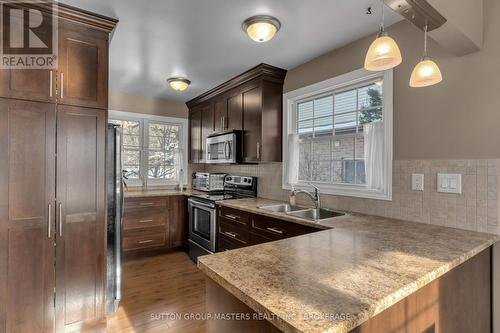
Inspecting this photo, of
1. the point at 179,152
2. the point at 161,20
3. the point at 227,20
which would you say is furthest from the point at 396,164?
the point at 179,152

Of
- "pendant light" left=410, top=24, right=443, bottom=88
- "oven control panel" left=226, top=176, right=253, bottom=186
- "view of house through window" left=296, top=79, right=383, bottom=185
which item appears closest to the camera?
"pendant light" left=410, top=24, right=443, bottom=88

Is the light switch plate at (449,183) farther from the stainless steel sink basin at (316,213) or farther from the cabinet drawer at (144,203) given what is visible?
the cabinet drawer at (144,203)

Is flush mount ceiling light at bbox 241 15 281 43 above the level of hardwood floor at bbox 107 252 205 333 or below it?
above

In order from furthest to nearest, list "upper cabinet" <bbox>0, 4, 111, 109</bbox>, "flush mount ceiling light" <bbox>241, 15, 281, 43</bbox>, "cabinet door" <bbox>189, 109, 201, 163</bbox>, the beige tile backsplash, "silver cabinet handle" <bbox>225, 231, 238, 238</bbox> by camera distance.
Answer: "cabinet door" <bbox>189, 109, 201, 163</bbox> < "silver cabinet handle" <bbox>225, 231, 238, 238</bbox> < "flush mount ceiling light" <bbox>241, 15, 281, 43</bbox> < "upper cabinet" <bbox>0, 4, 111, 109</bbox> < the beige tile backsplash

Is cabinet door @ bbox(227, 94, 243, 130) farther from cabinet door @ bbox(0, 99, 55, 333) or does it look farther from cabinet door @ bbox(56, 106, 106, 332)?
cabinet door @ bbox(0, 99, 55, 333)

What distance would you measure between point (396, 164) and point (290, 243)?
1.27m

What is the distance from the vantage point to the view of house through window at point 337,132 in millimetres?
2336

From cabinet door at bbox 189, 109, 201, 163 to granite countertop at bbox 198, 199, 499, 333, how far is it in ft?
10.5

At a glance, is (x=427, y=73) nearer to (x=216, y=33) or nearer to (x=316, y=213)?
(x=316, y=213)

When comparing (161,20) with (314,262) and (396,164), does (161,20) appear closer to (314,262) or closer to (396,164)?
(314,262)

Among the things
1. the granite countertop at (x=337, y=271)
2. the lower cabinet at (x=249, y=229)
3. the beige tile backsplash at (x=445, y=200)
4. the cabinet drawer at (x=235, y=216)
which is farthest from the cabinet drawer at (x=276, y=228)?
the beige tile backsplash at (x=445, y=200)

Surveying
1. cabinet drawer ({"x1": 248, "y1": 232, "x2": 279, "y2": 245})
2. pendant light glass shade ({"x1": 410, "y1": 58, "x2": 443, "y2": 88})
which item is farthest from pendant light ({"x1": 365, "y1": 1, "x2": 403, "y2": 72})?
cabinet drawer ({"x1": 248, "y1": 232, "x2": 279, "y2": 245})

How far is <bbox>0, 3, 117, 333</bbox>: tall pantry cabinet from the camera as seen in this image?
5.51 ft

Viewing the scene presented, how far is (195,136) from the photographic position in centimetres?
448
